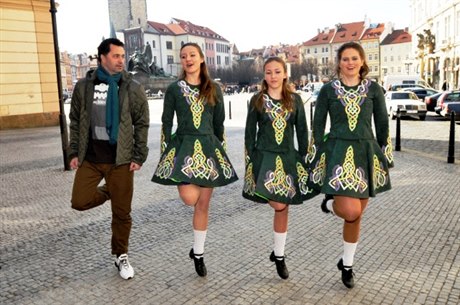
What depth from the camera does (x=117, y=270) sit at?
158 inches

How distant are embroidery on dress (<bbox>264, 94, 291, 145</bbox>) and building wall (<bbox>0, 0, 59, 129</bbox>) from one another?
18.0 m

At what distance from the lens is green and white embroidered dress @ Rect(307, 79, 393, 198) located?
11.1 ft

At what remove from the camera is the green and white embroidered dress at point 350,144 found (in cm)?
338

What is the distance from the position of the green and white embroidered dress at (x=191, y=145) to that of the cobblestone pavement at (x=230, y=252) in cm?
87

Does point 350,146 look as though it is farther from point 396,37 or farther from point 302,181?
point 396,37

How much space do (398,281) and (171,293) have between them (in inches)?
72.3

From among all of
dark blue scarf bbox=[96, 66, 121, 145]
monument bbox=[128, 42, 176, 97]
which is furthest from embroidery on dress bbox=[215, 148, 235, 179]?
monument bbox=[128, 42, 176, 97]

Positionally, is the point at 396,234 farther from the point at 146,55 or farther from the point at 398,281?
the point at 146,55

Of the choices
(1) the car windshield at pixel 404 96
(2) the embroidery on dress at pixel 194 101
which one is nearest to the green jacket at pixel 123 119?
(2) the embroidery on dress at pixel 194 101

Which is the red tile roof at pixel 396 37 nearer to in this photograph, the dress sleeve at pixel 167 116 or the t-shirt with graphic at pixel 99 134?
the dress sleeve at pixel 167 116

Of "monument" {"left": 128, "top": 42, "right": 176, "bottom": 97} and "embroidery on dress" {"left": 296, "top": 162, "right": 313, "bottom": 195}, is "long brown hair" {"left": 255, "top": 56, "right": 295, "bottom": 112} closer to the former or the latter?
"embroidery on dress" {"left": 296, "top": 162, "right": 313, "bottom": 195}

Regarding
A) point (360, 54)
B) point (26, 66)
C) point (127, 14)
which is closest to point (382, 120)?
point (360, 54)

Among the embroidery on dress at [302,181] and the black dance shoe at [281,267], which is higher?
the embroidery on dress at [302,181]

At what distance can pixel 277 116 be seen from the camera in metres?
3.69
